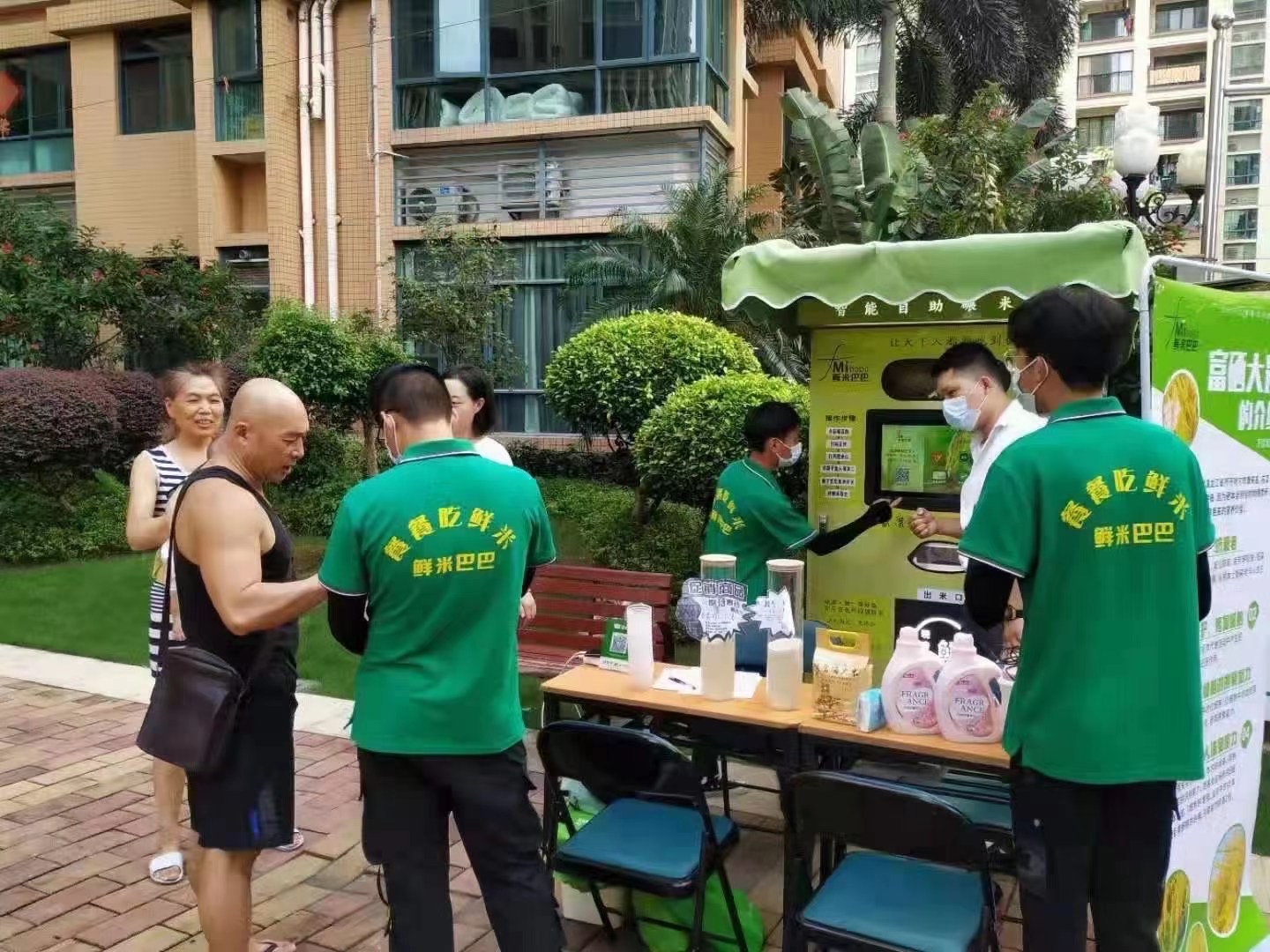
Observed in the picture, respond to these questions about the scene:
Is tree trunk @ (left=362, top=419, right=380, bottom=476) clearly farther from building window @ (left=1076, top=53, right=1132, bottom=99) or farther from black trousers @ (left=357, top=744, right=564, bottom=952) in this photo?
building window @ (left=1076, top=53, right=1132, bottom=99)

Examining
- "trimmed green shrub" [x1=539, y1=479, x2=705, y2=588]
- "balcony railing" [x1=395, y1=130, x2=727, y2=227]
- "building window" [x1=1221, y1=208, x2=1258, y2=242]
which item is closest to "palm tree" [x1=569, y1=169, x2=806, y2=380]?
"balcony railing" [x1=395, y1=130, x2=727, y2=227]

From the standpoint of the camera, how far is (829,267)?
4.08m

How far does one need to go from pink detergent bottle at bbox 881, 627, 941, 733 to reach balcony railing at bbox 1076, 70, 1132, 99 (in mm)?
55929

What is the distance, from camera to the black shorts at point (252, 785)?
264 cm

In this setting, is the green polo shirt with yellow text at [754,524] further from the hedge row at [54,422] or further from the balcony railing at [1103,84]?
the balcony railing at [1103,84]

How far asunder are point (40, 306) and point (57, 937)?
1033 centimetres

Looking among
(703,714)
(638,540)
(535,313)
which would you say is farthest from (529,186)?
(703,714)

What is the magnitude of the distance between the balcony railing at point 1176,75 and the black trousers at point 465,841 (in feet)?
186

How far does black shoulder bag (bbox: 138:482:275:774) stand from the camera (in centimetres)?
256

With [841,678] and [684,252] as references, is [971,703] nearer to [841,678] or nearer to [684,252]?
[841,678]

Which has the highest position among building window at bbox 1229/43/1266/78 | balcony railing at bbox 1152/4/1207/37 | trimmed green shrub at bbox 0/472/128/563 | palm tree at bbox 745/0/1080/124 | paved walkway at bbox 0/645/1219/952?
balcony railing at bbox 1152/4/1207/37

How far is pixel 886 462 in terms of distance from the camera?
4.94m

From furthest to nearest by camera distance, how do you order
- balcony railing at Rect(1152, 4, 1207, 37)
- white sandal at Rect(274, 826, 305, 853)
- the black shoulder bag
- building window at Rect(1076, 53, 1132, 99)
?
building window at Rect(1076, 53, 1132, 99), balcony railing at Rect(1152, 4, 1207, 37), white sandal at Rect(274, 826, 305, 853), the black shoulder bag

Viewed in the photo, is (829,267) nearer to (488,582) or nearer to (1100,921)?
(488,582)
